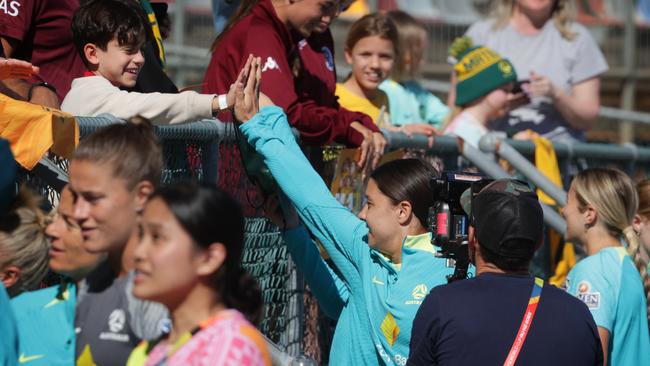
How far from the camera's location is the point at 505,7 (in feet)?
28.5

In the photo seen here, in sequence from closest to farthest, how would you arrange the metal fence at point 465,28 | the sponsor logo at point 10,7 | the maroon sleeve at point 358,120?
the sponsor logo at point 10,7 → the maroon sleeve at point 358,120 → the metal fence at point 465,28

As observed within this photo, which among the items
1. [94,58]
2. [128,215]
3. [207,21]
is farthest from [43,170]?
[207,21]

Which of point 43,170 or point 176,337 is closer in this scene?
point 176,337

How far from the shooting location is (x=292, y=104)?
5395 mm

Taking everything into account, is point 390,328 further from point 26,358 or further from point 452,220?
point 26,358

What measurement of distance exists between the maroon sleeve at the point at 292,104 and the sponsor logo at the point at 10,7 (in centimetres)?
98

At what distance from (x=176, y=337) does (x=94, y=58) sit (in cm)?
206

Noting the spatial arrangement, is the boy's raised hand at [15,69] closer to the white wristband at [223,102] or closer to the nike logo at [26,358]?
the white wristband at [223,102]

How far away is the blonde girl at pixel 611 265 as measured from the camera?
5.50 metres

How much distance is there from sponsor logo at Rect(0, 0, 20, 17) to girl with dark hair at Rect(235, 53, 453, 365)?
1.15 meters

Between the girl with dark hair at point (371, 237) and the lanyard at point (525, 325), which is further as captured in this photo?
the girl with dark hair at point (371, 237)

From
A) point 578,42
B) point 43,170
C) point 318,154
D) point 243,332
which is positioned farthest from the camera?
point 578,42

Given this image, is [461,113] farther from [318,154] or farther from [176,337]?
[176,337]

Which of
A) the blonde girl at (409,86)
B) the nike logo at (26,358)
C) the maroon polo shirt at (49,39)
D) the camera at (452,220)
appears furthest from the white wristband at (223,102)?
the blonde girl at (409,86)
